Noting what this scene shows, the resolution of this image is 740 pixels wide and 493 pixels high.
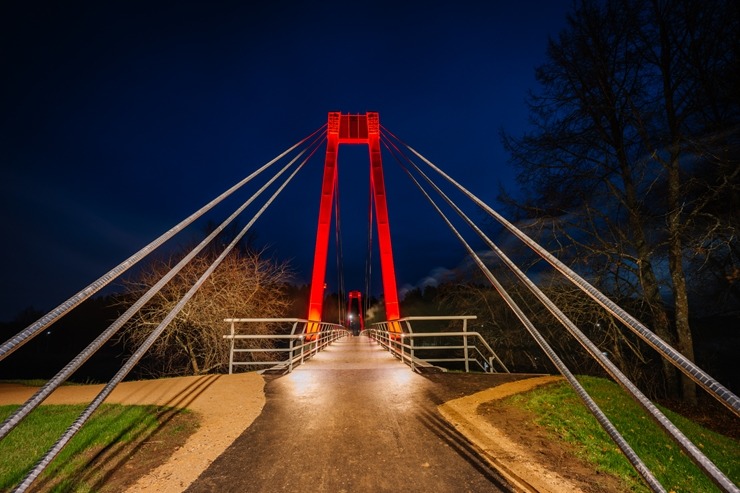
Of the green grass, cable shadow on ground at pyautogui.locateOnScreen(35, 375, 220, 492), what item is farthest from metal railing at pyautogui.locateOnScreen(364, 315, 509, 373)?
cable shadow on ground at pyautogui.locateOnScreen(35, 375, 220, 492)

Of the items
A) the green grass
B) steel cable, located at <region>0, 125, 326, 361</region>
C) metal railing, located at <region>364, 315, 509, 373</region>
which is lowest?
the green grass

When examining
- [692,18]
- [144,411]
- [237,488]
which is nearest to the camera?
[237,488]

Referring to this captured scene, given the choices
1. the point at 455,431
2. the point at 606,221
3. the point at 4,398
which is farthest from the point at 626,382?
the point at 4,398

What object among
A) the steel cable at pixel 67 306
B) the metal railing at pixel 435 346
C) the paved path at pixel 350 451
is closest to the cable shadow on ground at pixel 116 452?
the paved path at pixel 350 451

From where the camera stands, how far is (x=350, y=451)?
132 inches

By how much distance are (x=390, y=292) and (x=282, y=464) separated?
14997 millimetres

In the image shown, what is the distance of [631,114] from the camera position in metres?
8.91

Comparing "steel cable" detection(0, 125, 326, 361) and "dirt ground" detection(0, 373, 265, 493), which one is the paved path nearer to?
"dirt ground" detection(0, 373, 265, 493)

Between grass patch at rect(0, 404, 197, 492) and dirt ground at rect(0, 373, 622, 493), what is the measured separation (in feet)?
0.69

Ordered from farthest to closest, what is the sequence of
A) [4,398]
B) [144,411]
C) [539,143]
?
[539,143] < [4,398] < [144,411]

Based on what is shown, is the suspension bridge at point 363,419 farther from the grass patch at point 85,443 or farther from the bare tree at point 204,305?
the bare tree at point 204,305

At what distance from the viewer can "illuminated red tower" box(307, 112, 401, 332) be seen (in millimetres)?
17516

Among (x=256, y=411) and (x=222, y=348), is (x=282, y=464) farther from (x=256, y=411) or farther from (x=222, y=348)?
(x=222, y=348)

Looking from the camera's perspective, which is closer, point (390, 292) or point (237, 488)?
point (237, 488)
